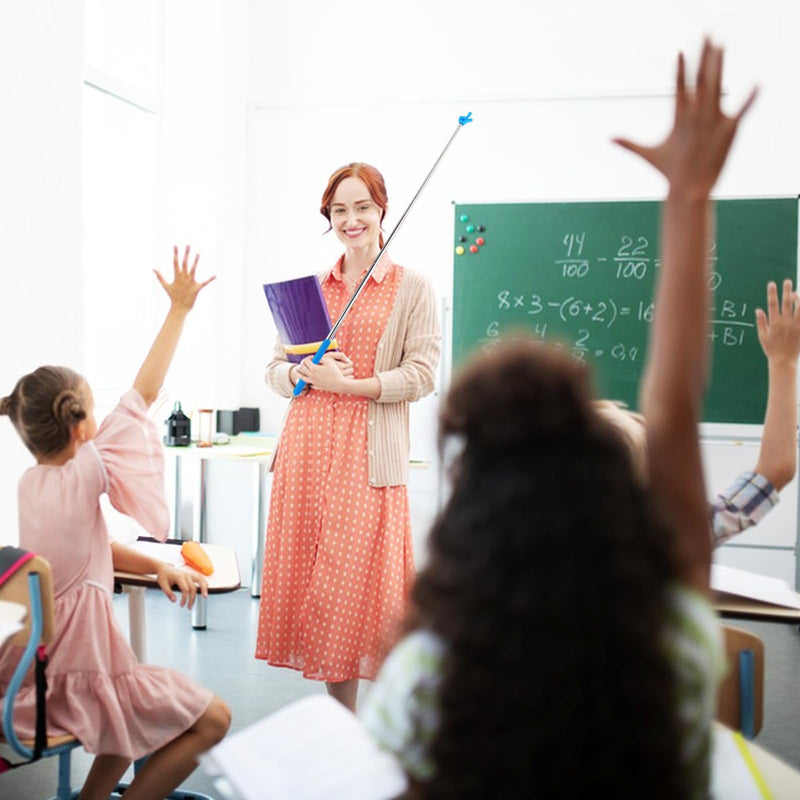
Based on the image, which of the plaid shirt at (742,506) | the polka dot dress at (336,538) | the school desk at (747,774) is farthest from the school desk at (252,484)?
the school desk at (747,774)

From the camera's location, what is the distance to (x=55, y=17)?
3.20m

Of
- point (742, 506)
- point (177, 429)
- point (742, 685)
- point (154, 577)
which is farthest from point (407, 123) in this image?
point (742, 685)

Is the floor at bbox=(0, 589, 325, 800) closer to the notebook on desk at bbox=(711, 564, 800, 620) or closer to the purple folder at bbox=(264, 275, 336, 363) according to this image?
the purple folder at bbox=(264, 275, 336, 363)

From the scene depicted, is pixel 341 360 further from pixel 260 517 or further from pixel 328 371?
pixel 260 517

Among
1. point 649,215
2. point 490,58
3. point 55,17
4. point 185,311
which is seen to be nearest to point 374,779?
point 185,311

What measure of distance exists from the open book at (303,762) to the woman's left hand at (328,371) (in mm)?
1345

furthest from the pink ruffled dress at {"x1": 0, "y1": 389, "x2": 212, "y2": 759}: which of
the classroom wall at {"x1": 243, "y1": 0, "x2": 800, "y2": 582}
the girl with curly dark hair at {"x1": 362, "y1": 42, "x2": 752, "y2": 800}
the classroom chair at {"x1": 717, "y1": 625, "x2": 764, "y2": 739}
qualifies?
the classroom wall at {"x1": 243, "y1": 0, "x2": 800, "y2": 582}

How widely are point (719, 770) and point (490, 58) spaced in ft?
13.4

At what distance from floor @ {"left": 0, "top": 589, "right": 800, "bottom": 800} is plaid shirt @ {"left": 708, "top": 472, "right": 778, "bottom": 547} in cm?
116

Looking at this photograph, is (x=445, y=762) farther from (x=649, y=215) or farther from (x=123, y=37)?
(x=123, y=37)

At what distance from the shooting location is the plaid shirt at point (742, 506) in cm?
156

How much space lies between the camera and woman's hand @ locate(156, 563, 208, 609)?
6.29ft

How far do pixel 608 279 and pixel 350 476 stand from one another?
2138mm

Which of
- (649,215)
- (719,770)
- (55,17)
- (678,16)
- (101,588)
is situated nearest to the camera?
(719,770)
